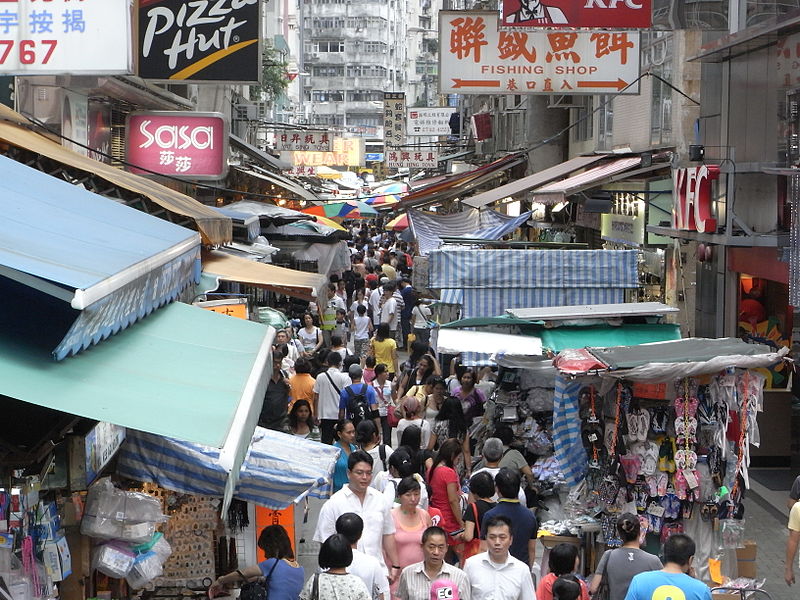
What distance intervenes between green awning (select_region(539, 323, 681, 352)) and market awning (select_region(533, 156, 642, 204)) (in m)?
7.41

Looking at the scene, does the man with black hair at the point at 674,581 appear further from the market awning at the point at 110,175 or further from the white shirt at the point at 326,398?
the white shirt at the point at 326,398

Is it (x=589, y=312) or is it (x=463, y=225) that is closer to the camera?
(x=589, y=312)

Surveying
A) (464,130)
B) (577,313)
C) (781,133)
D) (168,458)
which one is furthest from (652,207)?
(464,130)

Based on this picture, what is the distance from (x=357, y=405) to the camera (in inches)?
483

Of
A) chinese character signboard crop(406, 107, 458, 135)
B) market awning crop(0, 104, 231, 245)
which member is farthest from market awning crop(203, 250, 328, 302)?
chinese character signboard crop(406, 107, 458, 135)

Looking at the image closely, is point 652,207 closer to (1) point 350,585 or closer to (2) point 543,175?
(2) point 543,175

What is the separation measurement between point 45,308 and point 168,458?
2.00 m

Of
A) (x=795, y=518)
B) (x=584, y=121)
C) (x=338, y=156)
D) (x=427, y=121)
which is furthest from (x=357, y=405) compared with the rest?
(x=338, y=156)

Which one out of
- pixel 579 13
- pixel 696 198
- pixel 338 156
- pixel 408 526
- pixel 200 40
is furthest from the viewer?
pixel 338 156

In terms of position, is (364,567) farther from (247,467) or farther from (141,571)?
(141,571)

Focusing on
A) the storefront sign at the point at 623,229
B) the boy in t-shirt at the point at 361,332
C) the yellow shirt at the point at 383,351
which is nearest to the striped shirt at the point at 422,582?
the yellow shirt at the point at 383,351

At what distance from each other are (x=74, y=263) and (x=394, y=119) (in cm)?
4125

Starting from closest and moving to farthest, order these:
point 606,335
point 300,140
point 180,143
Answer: point 606,335
point 180,143
point 300,140

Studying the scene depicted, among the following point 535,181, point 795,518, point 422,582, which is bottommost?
point 795,518
